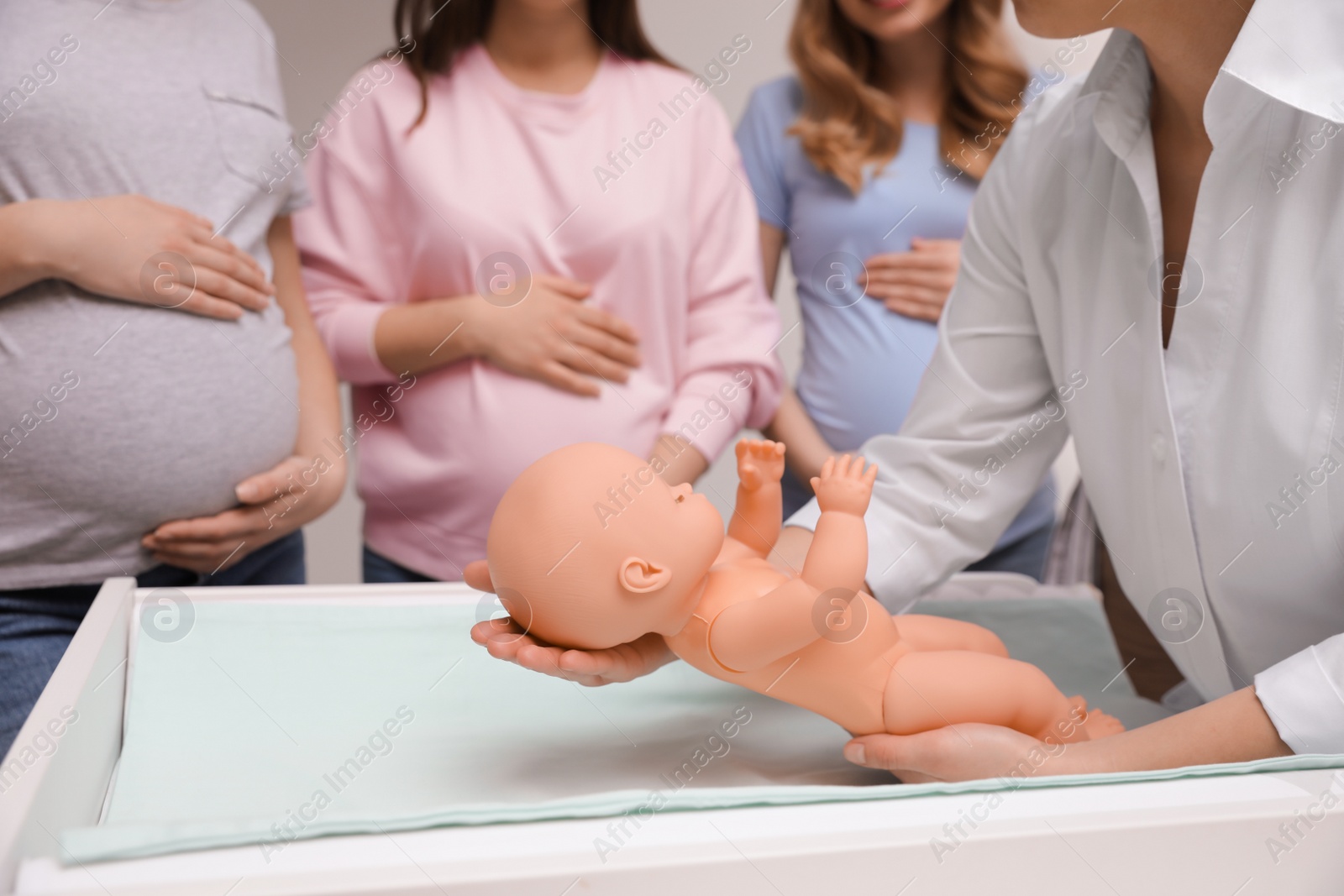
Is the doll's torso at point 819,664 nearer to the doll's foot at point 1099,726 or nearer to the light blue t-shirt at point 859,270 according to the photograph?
the doll's foot at point 1099,726

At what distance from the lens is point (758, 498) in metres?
1.06

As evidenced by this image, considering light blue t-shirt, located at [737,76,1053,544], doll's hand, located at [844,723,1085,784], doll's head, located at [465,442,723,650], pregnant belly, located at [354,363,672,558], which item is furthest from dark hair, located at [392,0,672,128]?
doll's hand, located at [844,723,1085,784]

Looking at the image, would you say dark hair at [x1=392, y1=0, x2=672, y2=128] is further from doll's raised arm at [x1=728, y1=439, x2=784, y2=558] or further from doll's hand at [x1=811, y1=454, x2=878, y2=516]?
doll's hand at [x1=811, y1=454, x2=878, y2=516]

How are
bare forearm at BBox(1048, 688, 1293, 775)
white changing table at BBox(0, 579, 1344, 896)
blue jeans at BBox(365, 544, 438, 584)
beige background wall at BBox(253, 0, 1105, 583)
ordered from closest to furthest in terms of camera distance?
white changing table at BBox(0, 579, 1344, 896)
bare forearm at BBox(1048, 688, 1293, 775)
blue jeans at BBox(365, 544, 438, 584)
beige background wall at BBox(253, 0, 1105, 583)

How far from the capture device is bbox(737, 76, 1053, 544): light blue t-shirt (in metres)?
1.83

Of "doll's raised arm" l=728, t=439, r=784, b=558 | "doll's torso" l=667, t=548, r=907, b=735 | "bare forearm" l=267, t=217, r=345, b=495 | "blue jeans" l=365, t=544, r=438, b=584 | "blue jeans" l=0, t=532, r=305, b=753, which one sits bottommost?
"blue jeans" l=365, t=544, r=438, b=584

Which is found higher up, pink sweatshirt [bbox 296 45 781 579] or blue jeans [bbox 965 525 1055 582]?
pink sweatshirt [bbox 296 45 781 579]

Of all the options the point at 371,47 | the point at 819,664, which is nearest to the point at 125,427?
the point at 819,664

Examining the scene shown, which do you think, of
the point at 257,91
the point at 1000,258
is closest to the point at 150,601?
the point at 257,91

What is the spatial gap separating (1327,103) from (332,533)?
272 cm

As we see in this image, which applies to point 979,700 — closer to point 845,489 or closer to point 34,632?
point 845,489

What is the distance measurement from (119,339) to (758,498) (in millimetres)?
830

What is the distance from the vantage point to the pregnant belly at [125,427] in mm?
1260

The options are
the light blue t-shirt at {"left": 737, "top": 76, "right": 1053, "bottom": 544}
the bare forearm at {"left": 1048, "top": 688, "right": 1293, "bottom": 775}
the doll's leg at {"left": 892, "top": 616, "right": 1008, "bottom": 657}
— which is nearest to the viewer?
the bare forearm at {"left": 1048, "top": 688, "right": 1293, "bottom": 775}
